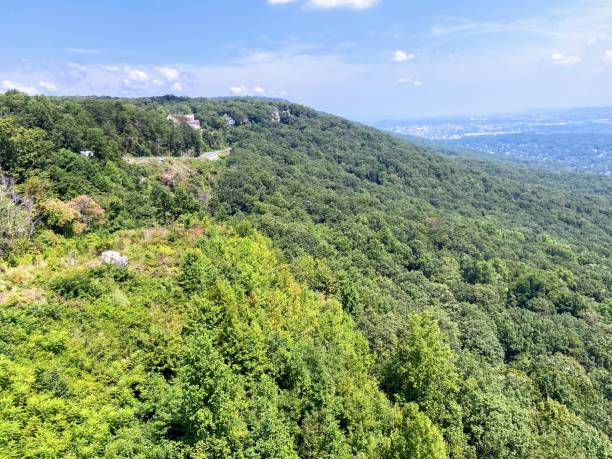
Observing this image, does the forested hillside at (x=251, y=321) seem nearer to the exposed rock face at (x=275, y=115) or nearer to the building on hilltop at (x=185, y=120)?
the building on hilltop at (x=185, y=120)

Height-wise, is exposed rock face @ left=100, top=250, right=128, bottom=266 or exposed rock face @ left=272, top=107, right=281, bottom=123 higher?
exposed rock face @ left=272, top=107, right=281, bottom=123

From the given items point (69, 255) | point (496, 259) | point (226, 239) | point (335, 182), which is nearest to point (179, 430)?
point (69, 255)

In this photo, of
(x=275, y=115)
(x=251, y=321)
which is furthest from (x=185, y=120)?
(x=251, y=321)

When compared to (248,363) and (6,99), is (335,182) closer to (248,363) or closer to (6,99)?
(6,99)

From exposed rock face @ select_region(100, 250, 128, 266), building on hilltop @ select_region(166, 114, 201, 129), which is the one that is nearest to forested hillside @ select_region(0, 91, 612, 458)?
exposed rock face @ select_region(100, 250, 128, 266)

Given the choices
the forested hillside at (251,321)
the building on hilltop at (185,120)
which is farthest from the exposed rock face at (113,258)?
the building on hilltop at (185,120)

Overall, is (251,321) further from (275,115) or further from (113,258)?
(275,115)

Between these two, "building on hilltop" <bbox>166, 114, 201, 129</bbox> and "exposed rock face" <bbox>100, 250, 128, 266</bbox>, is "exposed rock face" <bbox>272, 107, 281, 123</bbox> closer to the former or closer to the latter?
"building on hilltop" <bbox>166, 114, 201, 129</bbox>
